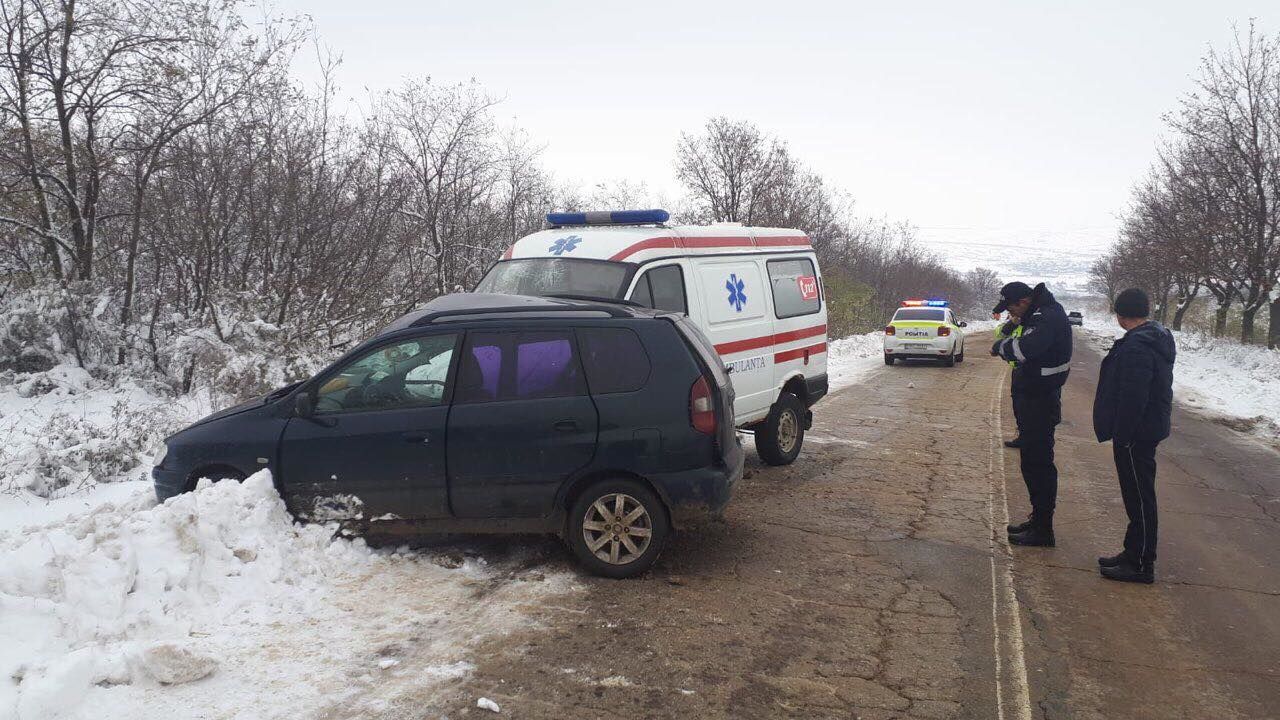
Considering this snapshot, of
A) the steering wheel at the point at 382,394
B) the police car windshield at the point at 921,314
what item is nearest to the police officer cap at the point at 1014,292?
the steering wheel at the point at 382,394

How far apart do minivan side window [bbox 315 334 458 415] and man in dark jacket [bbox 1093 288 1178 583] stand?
4.23 metres

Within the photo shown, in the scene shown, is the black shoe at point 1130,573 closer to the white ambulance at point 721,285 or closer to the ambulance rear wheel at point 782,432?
the white ambulance at point 721,285

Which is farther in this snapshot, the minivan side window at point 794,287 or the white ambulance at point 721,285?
the minivan side window at point 794,287

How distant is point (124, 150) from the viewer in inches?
444

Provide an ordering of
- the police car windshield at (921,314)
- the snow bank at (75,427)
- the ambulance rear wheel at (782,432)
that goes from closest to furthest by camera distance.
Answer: the snow bank at (75,427), the ambulance rear wheel at (782,432), the police car windshield at (921,314)

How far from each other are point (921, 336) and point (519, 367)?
18.0 m

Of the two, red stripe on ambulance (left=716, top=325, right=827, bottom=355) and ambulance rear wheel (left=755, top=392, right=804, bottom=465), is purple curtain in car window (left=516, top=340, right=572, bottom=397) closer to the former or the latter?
red stripe on ambulance (left=716, top=325, right=827, bottom=355)

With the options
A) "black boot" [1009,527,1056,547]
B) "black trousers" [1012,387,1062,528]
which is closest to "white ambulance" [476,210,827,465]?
"black trousers" [1012,387,1062,528]

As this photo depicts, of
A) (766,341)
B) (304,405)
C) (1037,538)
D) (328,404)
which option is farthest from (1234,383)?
Answer: (304,405)

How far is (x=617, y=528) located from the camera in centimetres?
475

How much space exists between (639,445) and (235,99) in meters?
10.7

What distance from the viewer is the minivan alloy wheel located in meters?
4.74

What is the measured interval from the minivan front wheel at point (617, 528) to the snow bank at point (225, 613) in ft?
0.88

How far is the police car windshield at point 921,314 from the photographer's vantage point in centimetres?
2116
